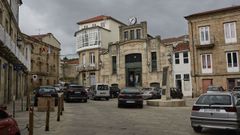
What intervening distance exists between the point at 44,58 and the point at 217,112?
5728 cm

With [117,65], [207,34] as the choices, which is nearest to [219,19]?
[207,34]

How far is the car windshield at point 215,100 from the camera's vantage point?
1055 cm

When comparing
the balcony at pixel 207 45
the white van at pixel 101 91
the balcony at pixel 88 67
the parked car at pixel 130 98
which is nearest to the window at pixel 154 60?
the balcony at pixel 207 45

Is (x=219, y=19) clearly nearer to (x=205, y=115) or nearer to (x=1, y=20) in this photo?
(x=1, y=20)

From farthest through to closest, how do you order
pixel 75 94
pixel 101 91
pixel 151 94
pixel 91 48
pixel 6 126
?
pixel 91 48, pixel 151 94, pixel 101 91, pixel 75 94, pixel 6 126

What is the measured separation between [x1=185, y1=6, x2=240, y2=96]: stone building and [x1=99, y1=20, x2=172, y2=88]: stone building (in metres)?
4.60

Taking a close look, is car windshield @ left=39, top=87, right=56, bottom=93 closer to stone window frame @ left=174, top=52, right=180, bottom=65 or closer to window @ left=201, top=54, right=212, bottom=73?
window @ left=201, top=54, right=212, bottom=73

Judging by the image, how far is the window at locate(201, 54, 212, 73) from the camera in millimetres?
38459

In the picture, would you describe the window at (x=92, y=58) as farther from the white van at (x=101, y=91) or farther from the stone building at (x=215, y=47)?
the white van at (x=101, y=91)

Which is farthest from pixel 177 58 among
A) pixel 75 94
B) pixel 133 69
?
pixel 75 94

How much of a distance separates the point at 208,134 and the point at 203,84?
29.3 m

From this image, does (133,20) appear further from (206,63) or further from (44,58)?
(44,58)

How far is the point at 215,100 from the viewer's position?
10789 mm

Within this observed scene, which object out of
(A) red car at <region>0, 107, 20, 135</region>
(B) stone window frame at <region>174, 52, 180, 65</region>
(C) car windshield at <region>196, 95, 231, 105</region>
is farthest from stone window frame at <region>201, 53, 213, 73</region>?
(A) red car at <region>0, 107, 20, 135</region>
